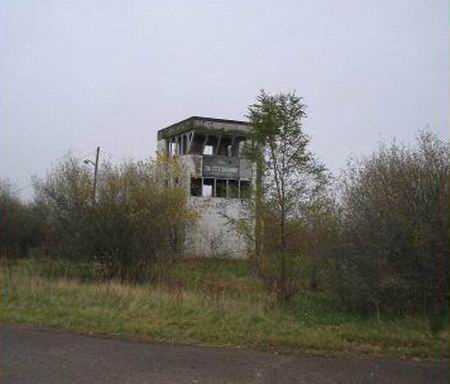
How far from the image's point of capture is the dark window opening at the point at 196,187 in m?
34.2

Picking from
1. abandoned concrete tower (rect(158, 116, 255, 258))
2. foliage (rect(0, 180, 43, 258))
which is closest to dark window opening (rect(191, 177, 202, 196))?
abandoned concrete tower (rect(158, 116, 255, 258))

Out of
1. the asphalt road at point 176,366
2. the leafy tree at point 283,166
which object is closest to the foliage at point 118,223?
the leafy tree at point 283,166

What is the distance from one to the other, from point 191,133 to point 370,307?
25.7 meters

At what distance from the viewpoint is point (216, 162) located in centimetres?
3428

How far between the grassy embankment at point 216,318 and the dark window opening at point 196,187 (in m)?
21.2

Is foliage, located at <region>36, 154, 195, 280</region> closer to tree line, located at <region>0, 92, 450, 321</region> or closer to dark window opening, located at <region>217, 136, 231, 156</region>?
tree line, located at <region>0, 92, 450, 321</region>

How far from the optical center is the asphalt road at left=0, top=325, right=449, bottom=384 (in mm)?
5629

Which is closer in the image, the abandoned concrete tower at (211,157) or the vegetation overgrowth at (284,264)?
the vegetation overgrowth at (284,264)

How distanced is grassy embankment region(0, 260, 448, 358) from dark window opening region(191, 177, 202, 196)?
2117cm

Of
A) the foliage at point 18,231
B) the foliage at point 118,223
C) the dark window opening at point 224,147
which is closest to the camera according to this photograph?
the foliage at point 118,223

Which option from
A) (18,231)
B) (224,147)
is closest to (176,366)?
(18,231)

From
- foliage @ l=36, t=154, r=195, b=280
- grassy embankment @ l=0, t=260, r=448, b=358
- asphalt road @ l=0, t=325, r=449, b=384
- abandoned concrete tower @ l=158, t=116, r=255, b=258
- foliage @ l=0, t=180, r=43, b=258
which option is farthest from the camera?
abandoned concrete tower @ l=158, t=116, r=255, b=258

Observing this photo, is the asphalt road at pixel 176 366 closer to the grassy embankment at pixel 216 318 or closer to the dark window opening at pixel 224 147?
the grassy embankment at pixel 216 318

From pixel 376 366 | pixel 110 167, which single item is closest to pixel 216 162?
pixel 110 167
